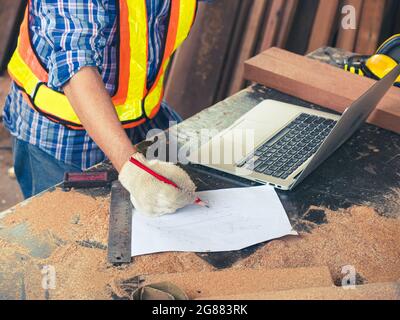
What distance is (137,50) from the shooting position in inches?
68.3

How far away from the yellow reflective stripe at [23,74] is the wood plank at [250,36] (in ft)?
5.41

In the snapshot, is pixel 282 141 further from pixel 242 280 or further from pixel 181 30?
pixel 242 280

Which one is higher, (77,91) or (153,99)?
(77,91)

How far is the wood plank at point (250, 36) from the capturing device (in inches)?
128

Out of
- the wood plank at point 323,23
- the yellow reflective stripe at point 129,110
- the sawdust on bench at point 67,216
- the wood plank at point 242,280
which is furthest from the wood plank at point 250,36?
the wood plank at point 242,280

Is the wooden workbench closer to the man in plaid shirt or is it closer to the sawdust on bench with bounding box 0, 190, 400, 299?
the sawdust on bench with bounding box 0, 190, 400, 299

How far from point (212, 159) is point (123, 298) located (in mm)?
568

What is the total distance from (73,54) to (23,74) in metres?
0.40

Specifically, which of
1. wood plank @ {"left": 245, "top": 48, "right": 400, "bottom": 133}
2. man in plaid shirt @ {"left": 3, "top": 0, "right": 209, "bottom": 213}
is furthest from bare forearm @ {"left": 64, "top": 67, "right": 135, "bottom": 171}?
wood plank @ {"left": 245, "top": 48, "right": 400, "bottom": 133}

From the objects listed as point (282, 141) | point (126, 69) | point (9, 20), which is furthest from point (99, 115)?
point (9, 20)

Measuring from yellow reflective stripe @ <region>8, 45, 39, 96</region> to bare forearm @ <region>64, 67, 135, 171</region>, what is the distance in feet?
1.06

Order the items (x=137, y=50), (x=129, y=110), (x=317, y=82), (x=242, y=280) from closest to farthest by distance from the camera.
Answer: (x=242, y=280)
(x=137, y=50)
(x=129, y=110)
(x=317, y=82)

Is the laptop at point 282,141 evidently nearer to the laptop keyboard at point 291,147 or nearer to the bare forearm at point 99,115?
the laptop keyboard at point 291,147
